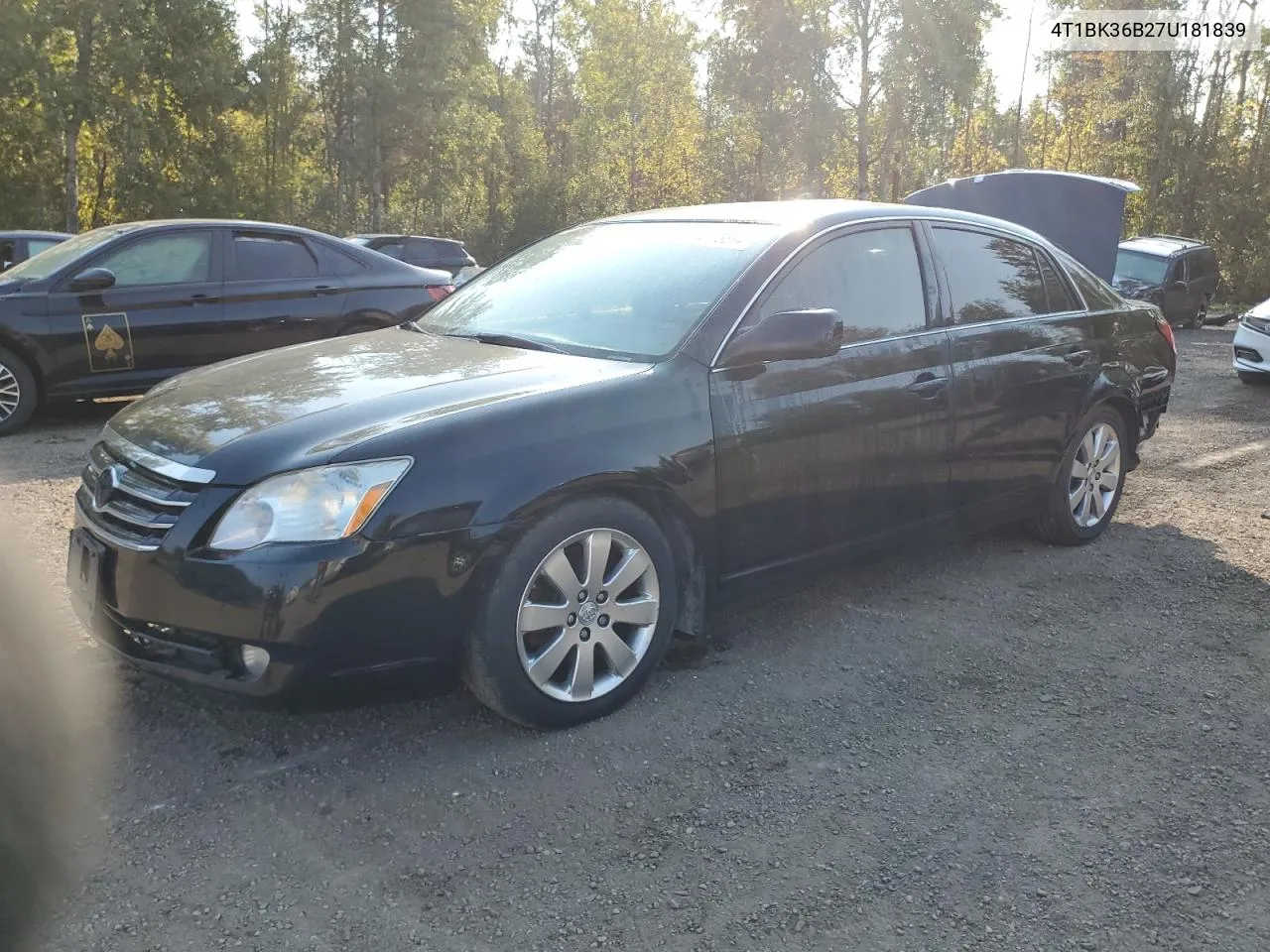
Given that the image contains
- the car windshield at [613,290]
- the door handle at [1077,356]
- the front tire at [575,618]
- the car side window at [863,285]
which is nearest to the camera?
the front tire at [575,618]

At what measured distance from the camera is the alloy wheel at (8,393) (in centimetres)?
746

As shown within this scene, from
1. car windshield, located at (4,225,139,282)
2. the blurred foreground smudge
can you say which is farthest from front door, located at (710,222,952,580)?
car windshield, located at (4,225,139,282)

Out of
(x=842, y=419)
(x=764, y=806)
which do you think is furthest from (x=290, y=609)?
(x=842, y=419)

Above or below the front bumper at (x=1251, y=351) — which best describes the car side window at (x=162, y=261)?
above

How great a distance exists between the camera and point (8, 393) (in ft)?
24.5

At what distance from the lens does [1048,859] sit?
272 cm

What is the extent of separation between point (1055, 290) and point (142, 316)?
6145 millimetres

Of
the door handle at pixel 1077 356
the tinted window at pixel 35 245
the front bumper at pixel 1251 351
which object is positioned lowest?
the front bumper at pixel 1251 351

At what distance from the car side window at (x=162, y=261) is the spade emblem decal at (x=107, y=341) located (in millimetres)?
272

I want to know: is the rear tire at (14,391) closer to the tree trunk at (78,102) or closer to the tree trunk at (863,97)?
the tree trunk at (78,102)

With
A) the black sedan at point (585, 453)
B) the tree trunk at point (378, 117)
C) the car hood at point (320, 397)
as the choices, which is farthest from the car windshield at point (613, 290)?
the tree trunk at point (378, 117)

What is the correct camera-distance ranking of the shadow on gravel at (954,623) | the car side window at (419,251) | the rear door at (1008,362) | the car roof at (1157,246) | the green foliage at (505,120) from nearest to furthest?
the shadow on gravel at (954,623), the rear door at (1008,362), the car side window at (419,251), the car roof at (1157,246), the green foliage at (505,120)

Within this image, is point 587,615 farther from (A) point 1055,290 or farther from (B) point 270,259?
(B) point 270,259

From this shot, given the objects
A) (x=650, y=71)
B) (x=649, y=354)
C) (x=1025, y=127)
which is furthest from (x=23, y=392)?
(x=1025, y=127)
